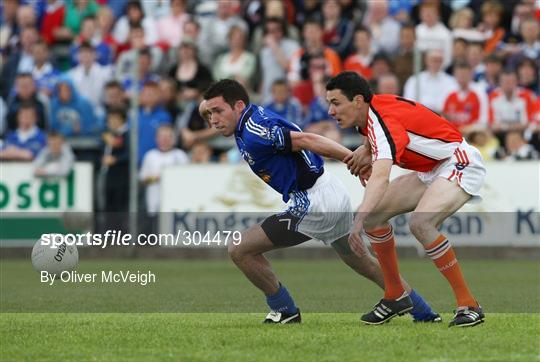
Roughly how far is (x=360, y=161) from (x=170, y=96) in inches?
446

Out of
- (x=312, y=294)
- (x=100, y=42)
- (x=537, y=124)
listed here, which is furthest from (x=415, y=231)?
(x=100, y=42)

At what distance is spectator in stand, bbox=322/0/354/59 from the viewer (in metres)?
21.0

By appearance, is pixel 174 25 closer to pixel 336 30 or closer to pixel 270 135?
pixel 336 30

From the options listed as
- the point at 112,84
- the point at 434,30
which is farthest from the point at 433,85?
the point at 112,84

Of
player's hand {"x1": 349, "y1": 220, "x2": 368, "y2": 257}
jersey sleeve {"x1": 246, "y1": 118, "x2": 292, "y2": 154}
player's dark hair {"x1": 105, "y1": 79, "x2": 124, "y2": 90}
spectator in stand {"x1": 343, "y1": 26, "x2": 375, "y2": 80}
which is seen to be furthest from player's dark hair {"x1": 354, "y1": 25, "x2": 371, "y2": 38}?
player's hand {"x1": 349, "y1": 220, "x2": 368, "y2": 257}

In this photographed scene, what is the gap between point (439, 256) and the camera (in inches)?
385

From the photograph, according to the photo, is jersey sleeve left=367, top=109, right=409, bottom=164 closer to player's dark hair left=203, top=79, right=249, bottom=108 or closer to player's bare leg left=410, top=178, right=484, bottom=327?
player's bare leg left=410, top=178, right=484, bottom=327

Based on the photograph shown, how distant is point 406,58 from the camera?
65.6 feet

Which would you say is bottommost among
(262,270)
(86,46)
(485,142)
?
(485,142)

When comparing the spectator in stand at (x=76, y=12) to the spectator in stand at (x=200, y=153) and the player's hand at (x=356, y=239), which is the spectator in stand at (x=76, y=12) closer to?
the spectator in stand at (x=200, y=153)

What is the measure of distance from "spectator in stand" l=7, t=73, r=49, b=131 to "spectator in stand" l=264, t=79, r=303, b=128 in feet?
12.2

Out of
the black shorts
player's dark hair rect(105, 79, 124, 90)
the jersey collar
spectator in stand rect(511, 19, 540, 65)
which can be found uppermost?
the jersey collar

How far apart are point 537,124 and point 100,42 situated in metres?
7.56

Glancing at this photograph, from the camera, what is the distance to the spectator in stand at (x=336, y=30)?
20984mm
